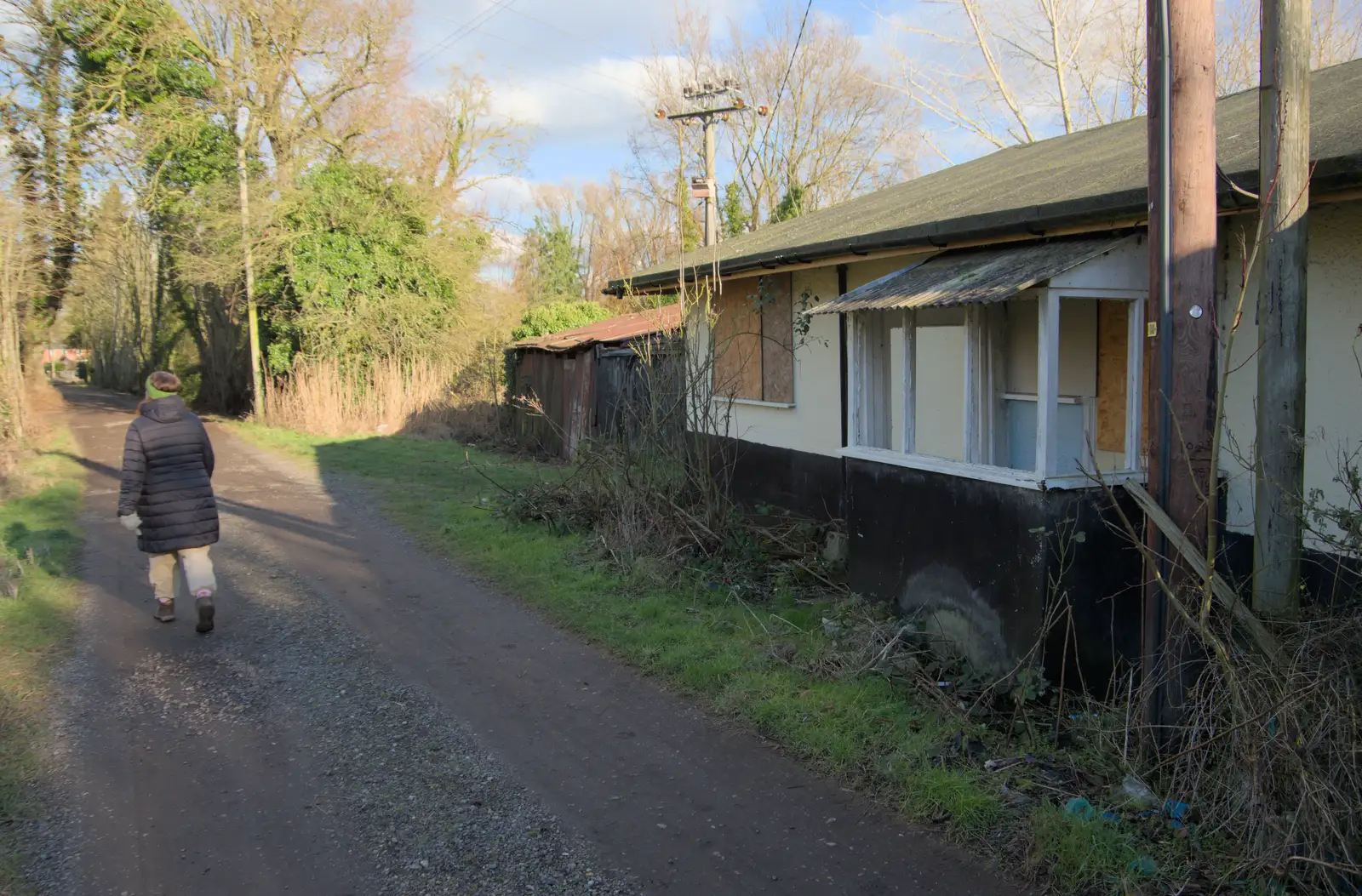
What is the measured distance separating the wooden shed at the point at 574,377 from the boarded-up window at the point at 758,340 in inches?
41.2

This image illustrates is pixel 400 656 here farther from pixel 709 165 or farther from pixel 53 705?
pixel 709 165

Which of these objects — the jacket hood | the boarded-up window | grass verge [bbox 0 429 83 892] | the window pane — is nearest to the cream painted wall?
the window pane

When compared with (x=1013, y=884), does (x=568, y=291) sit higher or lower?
higher

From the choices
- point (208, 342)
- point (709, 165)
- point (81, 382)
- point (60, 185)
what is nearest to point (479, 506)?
point (709, 165)

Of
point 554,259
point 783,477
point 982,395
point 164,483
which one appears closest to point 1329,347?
point 982,395

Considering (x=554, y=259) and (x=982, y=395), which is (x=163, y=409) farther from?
(x=554, y=259)

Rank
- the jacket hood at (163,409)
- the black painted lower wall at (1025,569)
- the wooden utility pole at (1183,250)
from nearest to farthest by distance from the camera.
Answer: the wooden utility pole at (1183,250) → the black painted lower wall at (1025,569) → the jacket hood at (163,409)

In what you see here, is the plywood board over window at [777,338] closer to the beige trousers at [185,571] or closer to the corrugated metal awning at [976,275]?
the corrugated metal awning at [976,275]

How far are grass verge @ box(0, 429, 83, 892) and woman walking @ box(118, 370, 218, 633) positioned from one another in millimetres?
884

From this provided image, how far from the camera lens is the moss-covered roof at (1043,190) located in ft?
15.6

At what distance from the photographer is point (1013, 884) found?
11.5 ft

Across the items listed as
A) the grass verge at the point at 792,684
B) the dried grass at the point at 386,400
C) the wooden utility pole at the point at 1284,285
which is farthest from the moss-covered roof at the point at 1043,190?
the dried grass at the point at 386,400

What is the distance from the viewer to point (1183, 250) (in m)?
4.04

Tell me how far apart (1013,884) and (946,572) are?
252 centimetres
